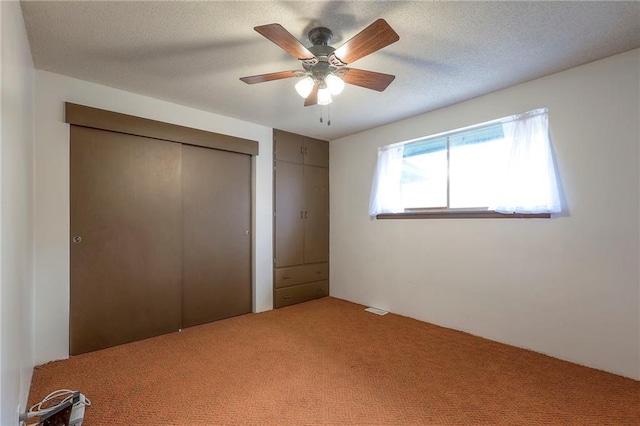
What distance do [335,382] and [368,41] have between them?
2.22 m

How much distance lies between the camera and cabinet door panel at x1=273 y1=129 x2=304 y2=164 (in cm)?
406

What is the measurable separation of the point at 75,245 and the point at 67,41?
5.27 ft

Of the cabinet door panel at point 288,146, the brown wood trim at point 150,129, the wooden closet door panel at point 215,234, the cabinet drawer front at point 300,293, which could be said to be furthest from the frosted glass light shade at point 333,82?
the cabinet drawer front at point 300,293

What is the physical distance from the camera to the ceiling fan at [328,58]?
1.66 meters

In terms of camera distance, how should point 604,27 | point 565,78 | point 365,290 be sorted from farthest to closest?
point 365,290, point 565,78, point 604,27

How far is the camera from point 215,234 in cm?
352

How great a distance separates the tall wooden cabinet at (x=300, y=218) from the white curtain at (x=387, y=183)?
Result: 920 mm

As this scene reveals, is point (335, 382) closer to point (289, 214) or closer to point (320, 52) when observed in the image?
point (320, 52)

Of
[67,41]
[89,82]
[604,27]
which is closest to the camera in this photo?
[604,27]

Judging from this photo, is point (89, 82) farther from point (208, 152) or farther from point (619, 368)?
point (619, 368)

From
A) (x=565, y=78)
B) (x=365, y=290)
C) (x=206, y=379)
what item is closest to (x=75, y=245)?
(x=206, y=379)

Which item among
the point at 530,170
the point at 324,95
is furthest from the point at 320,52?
the point at 530,170

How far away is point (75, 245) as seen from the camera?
2.62m

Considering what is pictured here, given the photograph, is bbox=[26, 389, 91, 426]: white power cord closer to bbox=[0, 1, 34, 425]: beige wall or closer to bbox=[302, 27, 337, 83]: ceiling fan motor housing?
bbox=[0, 1, 34, 425]: beige wall
